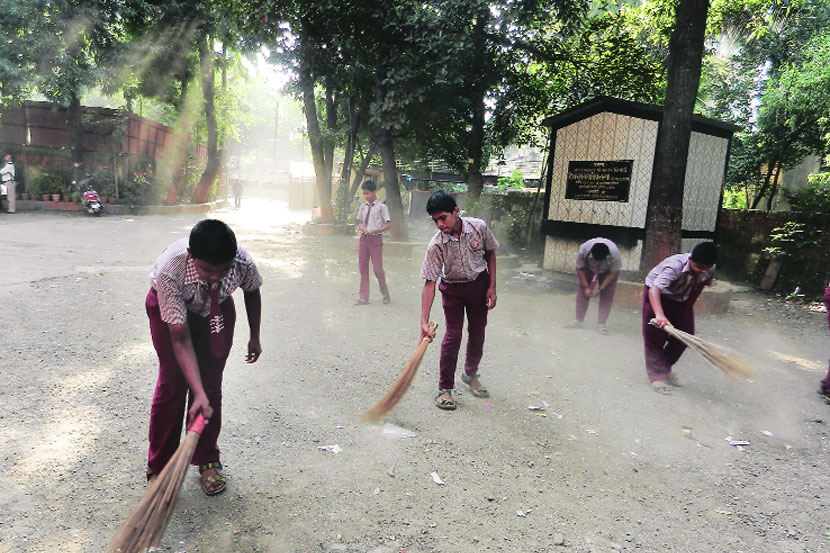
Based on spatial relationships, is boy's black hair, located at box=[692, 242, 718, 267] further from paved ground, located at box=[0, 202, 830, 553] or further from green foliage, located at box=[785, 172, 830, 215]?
green foliage, located at box=[785, 172, 830, 215]

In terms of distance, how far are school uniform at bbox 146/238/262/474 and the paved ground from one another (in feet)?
1.34

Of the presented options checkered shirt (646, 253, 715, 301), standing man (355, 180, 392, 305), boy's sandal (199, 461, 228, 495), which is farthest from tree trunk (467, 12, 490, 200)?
boy's sandal (199, 461, 228, 495)

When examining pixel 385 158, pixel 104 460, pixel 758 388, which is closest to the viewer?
pixel 104 460

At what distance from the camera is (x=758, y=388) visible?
501cm

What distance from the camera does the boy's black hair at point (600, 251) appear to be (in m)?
6.56

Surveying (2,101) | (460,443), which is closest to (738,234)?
(460,443)

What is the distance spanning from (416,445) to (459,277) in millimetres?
1381

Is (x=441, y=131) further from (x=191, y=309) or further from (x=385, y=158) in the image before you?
(x=191, y=309)

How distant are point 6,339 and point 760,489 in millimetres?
6306

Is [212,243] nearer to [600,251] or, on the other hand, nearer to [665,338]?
[665,338]

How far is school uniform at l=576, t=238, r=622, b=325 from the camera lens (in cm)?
668

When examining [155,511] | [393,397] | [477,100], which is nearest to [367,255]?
[393,397]

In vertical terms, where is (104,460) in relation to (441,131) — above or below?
below

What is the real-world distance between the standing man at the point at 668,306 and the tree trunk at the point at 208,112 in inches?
768
